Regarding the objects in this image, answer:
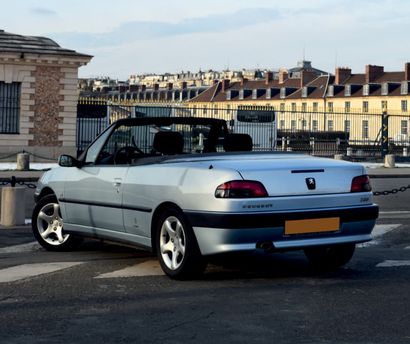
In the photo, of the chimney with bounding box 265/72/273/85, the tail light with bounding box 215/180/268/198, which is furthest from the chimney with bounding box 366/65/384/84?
the tail light with bounding box 215/180/268/198

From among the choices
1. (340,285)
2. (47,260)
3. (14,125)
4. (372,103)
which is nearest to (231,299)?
(340,285)

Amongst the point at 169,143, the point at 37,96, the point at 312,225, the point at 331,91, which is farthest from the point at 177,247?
the point at 331,91

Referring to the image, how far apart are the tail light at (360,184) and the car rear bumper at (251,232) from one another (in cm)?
35

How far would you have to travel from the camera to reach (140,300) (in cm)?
629

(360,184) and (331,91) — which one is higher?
(331,91)

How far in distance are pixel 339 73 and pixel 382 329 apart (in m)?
102

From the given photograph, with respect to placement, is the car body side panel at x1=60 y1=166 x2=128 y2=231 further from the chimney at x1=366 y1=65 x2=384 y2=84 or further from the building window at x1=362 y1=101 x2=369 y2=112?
the chimney at x1=366 y1=65 x2=384 y2=84

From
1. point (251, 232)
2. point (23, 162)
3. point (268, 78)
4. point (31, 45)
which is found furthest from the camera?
point (268, 78)

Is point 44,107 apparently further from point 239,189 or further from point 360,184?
point 239,189

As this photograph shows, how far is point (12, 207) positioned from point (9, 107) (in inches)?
875

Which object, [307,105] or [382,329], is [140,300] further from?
[307,105]

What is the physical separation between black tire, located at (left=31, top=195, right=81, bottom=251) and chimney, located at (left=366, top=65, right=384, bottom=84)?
311 ft

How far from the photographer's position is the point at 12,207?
37.4 feet

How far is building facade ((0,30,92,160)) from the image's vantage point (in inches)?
1292
